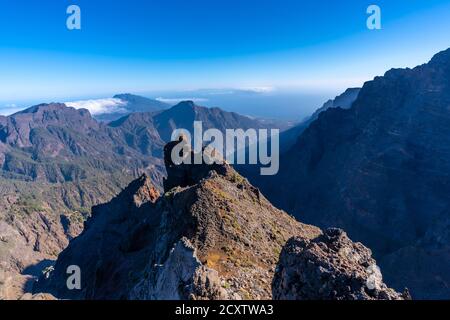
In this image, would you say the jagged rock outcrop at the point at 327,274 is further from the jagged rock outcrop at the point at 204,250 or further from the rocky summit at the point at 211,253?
the jagged rock outcrop at the point at 204,250

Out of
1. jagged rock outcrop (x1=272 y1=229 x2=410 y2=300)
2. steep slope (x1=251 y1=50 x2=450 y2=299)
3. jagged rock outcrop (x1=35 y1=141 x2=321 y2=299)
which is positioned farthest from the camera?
steep slope (x1=251 y1=50 x2=450 y2=299)

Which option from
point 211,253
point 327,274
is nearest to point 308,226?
point 211,253

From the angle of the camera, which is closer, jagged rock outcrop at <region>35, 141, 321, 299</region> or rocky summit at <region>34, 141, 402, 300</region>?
rocky summit at <region>34, 141, 402, 300</region>

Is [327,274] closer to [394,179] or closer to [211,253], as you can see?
[211,253]

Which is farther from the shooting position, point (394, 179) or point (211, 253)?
point (394, 179)

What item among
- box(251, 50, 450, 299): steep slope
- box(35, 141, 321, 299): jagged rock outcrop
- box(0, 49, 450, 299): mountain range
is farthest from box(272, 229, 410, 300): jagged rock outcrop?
box(251, 50, 450, 299): steep slope

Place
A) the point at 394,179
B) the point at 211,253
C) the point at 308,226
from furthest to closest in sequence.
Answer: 1. the point at 394,179
2. the point at 308,226
3. the point at 211,253

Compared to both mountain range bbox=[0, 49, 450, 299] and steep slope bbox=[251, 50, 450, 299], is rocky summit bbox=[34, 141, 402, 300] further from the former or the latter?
steep slope bbox=[251, 50, 450, 299]

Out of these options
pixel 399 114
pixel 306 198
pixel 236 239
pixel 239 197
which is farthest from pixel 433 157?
pixel 236 239
